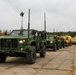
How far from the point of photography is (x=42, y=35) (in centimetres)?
2088

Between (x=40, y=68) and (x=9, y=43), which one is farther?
(x=9, y=43)

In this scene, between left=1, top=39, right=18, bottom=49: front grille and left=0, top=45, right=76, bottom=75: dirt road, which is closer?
left=0, top=45, right=76, bottom=75: dirt road

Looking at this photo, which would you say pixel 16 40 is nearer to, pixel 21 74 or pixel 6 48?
pixel 6 48

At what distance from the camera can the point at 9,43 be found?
53.0 ft

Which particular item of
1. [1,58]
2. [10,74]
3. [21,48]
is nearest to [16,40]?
[21,48]

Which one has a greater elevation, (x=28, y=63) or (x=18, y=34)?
(x=18, y=34)

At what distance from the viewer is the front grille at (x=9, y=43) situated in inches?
634

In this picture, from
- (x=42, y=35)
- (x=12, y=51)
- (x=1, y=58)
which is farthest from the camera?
(x=42, y=35)

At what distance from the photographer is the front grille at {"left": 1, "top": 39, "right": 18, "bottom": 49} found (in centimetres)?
1611

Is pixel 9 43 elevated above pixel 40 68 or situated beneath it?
elevated above

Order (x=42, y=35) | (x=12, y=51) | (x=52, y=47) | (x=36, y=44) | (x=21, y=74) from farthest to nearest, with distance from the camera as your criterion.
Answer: (x=52, y=47), (x=42, y=35), (x=36, y=44), (x=12, y=51), (x=21, y=74)

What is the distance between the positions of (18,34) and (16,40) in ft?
6.41

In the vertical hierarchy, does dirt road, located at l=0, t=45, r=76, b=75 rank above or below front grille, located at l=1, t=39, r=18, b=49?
below

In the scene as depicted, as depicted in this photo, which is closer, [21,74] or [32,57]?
[21,74]
